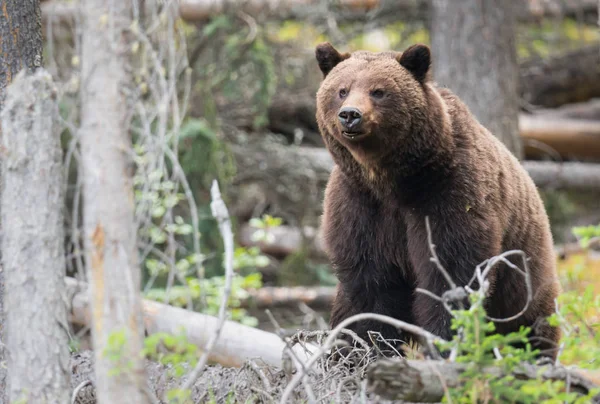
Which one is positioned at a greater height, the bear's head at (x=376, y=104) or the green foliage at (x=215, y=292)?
the bear's head at (x=376, y=104)

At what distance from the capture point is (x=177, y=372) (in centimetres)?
330

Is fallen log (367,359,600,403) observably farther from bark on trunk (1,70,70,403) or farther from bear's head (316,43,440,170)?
bear's head (316,43,440,170)

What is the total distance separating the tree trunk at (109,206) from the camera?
322cm

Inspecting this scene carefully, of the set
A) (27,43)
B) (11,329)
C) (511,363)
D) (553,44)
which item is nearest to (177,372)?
(11,329)

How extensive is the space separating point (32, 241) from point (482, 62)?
692 cm

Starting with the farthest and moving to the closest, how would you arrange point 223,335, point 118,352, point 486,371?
point 223,335, point 486,371, point 118,352

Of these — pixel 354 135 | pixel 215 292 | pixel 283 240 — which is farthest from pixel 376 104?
pixel 283 240

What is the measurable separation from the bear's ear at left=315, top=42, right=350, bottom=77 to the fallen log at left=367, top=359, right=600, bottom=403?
253 cm

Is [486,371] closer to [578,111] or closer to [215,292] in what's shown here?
[215,292]

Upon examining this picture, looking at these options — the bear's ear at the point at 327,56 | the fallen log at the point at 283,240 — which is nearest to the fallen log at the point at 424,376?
the bear's ear at the point at 327,56

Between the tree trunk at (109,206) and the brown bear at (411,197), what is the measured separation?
65.8 inches

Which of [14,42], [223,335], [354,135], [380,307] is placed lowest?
[223,335]

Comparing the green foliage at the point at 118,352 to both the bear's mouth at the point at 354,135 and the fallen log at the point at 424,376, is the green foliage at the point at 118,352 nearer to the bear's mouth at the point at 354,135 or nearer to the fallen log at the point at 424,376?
the fallen log at the point at 424,376

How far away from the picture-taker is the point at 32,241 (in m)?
3.29
